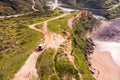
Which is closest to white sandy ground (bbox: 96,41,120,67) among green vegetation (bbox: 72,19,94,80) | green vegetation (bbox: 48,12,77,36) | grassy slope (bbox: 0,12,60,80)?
green vegetation (bbox: 72,19,94,80)

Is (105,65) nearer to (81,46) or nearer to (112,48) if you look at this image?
(81,46)

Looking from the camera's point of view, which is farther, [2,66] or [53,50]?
[53,50]

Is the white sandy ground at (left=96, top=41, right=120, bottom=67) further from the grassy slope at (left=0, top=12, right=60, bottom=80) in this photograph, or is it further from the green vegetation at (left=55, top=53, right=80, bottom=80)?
the green vegetation at (left=55, top=53, right=80, bottom=80)

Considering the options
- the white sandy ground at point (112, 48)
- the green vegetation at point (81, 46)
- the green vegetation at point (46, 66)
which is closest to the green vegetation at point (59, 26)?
the green vegetation at point (81, 46)

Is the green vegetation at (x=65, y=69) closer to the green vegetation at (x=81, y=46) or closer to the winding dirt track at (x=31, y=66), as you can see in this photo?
the green vegetation at (x=81, y=46)

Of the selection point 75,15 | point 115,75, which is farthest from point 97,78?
point 75,15

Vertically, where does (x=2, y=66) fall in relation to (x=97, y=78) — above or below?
above

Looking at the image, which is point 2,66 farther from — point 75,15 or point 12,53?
point 75,15
